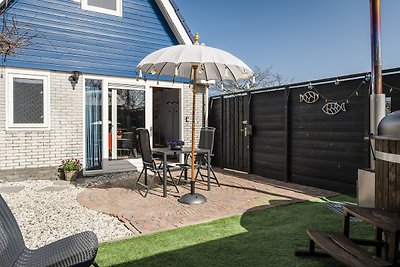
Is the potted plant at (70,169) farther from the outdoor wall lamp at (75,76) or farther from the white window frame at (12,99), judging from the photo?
the outdoor wall lamp at (75,76)

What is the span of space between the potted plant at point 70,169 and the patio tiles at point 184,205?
1.06 meters

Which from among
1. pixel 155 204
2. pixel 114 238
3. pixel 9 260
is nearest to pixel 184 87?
pixel 155 204

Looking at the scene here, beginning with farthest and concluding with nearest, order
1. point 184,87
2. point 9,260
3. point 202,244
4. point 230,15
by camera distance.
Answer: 1. point 230,15
2. point 184,87
3. point 202,244
4. point 9,260

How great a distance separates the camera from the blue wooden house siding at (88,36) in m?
7.02

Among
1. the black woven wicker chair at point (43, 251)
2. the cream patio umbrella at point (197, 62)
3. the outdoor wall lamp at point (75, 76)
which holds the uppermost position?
the outdoor wall lamp at point (75, 76)

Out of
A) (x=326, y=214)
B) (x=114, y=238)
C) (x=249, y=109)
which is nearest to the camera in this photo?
(x=114, y=238)

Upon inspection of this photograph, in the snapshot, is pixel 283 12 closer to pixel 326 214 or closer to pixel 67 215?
pixel 326 214

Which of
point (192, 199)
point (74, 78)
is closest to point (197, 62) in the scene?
→ point (192, 199)

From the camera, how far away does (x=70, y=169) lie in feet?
23.8

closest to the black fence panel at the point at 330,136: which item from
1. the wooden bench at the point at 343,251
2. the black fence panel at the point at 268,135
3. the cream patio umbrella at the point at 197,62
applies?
the black fence panel at the point at 268,135

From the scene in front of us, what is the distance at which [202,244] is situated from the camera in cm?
347

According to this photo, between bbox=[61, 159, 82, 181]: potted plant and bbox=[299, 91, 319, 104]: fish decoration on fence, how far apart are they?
5.49 m

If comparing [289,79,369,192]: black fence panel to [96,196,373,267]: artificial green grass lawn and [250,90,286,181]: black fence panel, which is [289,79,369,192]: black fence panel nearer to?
[250,90,286,181]: black fence panel

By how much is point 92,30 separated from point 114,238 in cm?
589
